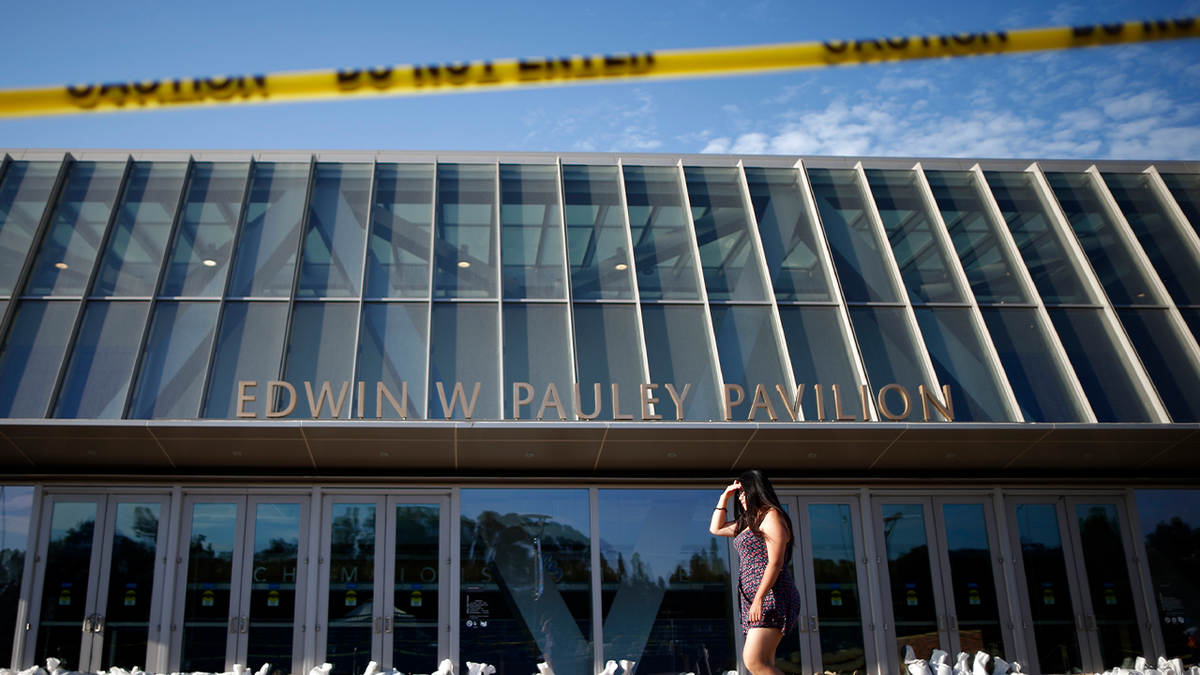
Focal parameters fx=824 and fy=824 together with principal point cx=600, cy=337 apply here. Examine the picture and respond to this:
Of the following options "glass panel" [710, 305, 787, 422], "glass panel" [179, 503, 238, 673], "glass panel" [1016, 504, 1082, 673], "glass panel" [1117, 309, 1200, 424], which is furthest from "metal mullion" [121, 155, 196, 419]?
"glass panel" [1117, 309, 1200, 424]

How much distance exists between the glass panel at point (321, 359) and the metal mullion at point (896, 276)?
288 inches

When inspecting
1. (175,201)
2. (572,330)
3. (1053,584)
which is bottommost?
(1053,584)

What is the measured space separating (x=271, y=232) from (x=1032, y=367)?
10.8 metres

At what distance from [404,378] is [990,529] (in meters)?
8.34

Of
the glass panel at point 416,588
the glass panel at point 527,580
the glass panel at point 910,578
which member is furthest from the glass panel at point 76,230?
the glass panel at point 910,578

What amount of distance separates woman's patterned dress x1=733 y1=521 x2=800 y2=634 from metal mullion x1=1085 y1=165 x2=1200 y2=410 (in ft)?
31.5

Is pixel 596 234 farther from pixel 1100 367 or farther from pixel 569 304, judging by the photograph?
pixel 1100 367

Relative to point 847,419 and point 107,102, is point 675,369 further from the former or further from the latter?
point 107,102

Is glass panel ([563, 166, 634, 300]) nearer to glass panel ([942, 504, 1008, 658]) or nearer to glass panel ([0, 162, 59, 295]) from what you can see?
glass panel ([942, 504, 1008, 658])

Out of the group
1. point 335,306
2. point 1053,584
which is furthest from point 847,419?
point 335,306

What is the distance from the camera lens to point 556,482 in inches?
445

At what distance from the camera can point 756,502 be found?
15.6 feet

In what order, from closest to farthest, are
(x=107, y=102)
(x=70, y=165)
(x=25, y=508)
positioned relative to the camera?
(x=107, y=102) → (x=25, y=508) → (x=70, y=165)

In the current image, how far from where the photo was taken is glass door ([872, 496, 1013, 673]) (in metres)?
11.1
